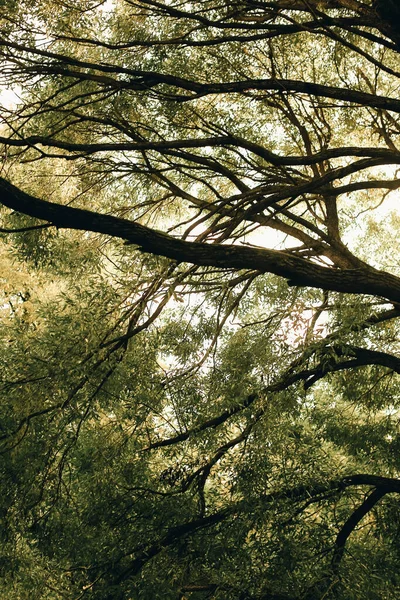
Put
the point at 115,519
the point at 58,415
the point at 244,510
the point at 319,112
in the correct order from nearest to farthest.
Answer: the point at 58,415
the point at 244,510
the point at 115,519
the point at 319,112

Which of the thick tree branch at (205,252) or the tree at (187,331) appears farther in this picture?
the tree at (187,331)

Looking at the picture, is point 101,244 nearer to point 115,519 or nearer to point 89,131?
point 89,131

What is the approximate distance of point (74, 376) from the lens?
203 inches

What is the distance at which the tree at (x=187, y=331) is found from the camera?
16.8 ft

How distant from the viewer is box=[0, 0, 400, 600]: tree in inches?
202

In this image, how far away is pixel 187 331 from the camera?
766cm

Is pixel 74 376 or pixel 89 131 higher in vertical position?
pixel 89 131

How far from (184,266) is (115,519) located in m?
3.24

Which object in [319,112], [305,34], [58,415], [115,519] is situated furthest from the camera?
[319,112]

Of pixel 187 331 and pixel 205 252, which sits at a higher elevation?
pixel 187 331

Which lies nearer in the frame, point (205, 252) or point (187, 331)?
point (205, 252)

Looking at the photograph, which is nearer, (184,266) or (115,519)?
(115,519)

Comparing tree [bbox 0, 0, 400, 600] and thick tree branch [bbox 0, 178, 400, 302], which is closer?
thick tree branch [bbox 0, 178, 400, 302]

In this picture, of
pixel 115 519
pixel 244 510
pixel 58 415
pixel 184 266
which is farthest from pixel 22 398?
pixel 184 266
